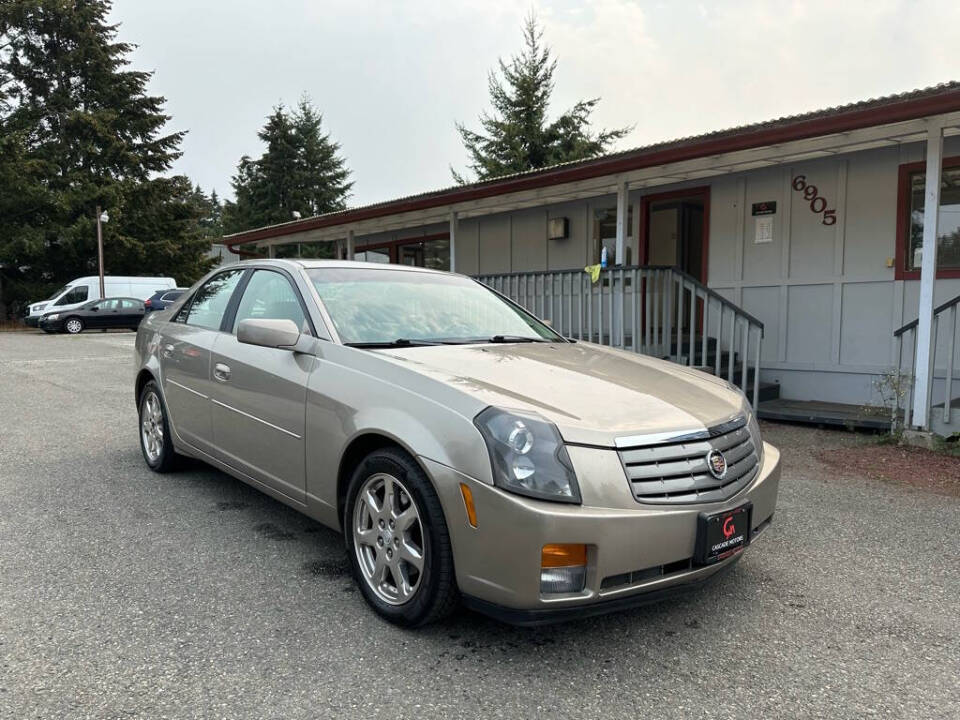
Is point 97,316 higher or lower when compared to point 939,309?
lower

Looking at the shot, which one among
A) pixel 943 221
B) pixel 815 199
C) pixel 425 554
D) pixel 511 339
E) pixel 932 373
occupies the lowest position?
pixel 425 554

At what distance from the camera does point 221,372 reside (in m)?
3.92

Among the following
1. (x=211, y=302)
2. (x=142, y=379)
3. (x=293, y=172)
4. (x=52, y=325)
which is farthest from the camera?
(x=293, y=172)

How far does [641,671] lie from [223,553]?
2.13 meters

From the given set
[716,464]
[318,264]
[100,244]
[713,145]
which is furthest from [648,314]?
[100,244]

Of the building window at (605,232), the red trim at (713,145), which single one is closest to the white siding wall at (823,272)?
the building window at (605,232)

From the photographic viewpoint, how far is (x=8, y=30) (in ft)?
99.4

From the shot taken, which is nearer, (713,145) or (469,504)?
(469,504)

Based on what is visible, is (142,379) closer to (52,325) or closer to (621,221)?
(621,221)

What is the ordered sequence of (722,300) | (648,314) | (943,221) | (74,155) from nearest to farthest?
(943,221), (722,300), (648,314), (74,155)

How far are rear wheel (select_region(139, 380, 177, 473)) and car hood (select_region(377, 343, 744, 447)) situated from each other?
246 centimetres

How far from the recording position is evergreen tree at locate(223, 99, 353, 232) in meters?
41.4

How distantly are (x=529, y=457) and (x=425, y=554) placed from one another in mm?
574

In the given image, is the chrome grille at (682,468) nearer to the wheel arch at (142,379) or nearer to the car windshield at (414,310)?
the car windshield at (414,310)
